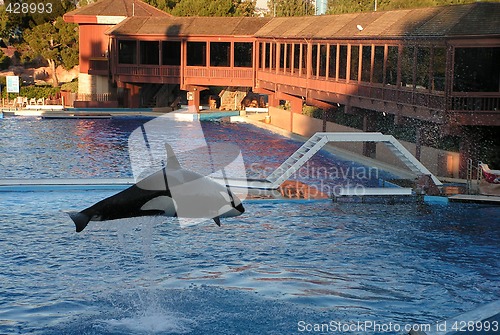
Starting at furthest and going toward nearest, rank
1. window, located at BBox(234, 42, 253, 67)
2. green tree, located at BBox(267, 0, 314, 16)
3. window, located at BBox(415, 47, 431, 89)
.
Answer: green tree, located at BBox(267, 0, 314, 16), window, located at BBox(234, 42, 253, 67), window, located at BBox(415, 47, 431, 89)

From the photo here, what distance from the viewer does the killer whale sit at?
31.7 ft

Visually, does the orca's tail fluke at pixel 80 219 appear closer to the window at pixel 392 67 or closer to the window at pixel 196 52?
the window at pixel 392 67

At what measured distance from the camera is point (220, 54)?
5769cm

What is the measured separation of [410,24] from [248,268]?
15.6 metres

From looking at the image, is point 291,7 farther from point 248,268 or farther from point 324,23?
point 248,268

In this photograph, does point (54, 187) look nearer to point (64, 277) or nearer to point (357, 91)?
point (64, 277)

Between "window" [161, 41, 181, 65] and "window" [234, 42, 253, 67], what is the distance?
426cm

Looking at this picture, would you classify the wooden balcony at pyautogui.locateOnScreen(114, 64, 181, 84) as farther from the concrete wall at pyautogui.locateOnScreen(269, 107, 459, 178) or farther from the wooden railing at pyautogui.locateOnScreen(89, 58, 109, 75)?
the concrete wall at pyautogui.locateOnScreen(269, 107, 459, 178)

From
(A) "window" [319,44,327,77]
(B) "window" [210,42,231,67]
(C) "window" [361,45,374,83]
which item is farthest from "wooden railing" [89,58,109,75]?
(C) "window" [361,45,374,83]

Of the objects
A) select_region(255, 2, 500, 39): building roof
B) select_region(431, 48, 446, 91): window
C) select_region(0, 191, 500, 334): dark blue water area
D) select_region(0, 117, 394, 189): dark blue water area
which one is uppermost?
select_region(255, 2, 500, 39): building roof

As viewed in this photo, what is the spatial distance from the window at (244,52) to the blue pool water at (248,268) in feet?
102

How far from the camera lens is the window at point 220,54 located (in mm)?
57000

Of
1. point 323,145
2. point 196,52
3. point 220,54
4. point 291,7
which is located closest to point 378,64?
point 323,145

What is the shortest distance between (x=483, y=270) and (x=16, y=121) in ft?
113
